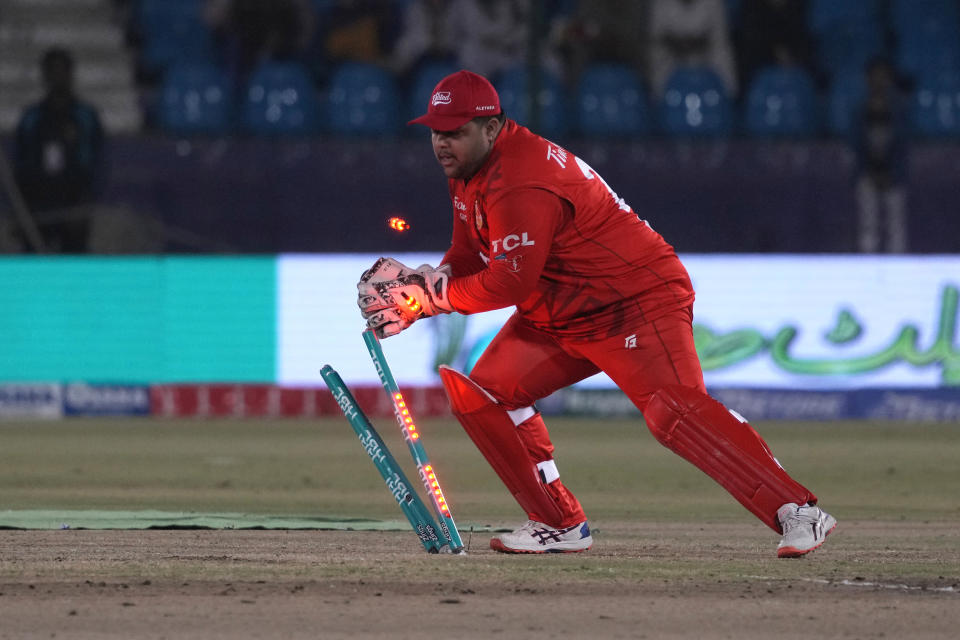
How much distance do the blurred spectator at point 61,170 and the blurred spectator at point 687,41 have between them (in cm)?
657

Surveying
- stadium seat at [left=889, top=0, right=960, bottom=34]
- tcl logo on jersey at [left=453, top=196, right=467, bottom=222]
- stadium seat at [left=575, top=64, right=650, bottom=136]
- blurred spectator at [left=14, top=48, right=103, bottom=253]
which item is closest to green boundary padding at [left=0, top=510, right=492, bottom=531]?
tcl logo on jersey at [left=453, top=196, right=467, bottom=222]

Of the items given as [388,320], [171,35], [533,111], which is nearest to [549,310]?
[388,320]

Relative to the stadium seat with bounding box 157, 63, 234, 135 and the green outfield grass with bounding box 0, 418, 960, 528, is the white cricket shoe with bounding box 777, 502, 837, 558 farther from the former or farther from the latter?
the stadium seat with bounding box 157, 63, 234, 135

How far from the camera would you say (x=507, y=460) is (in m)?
6.79

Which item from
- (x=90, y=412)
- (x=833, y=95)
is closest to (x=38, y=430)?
(x=90, y=412)

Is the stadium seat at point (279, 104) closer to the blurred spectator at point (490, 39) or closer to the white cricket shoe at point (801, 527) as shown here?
the blurred spectator at point (490, 39)

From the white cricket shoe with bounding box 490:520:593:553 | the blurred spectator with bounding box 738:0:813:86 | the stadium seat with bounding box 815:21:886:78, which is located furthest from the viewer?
the stadium seat with bounding box 815:21:886:78

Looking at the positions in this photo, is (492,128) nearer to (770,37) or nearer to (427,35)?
(427,35)

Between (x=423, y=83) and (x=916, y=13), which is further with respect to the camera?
(x=916, y=13)

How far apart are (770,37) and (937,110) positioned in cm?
216

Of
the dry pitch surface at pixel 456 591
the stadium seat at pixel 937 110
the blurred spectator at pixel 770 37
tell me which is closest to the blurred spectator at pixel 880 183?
the stadium seat at pixel 937 110

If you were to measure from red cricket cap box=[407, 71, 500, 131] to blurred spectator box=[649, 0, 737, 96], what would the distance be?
41.9 feet

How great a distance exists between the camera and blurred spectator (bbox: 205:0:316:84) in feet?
61.8

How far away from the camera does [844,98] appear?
18.4 metres
